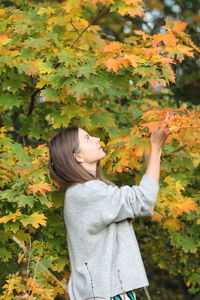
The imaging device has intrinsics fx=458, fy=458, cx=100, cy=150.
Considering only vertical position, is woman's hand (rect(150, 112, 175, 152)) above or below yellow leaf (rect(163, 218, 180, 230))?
above

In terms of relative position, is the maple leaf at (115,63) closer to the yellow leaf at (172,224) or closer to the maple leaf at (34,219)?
the maple leaf at (34,219)

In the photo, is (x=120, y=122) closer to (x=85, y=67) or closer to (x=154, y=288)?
(x=85, y=67)

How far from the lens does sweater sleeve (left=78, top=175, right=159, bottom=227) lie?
2.72 metres

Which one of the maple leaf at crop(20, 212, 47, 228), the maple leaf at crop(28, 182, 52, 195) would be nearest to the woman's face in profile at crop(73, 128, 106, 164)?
the maple leaf at crop(28, 182, 52, 195)

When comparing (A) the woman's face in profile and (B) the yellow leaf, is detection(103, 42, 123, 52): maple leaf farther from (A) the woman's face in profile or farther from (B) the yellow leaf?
(B) the yellow leaf

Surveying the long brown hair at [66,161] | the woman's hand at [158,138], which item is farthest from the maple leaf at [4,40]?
the woman's hand at [158,138]

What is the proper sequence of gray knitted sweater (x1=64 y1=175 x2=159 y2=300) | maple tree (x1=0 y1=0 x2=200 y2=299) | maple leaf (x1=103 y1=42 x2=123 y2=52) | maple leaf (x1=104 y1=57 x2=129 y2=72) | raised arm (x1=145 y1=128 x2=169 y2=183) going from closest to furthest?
gray knitted sweater (x1=64 y1=175 x2=159 y2=300) → raised arm (x1=145 y1=128 x2=169 y2=183) → maple tree (x1=0 y1=0 x2=200 y2=299) → maple leaf (x1=104 y1=57 x2=129 y2=72) → maple leaf (x1=103 y1=42 x2=123 y2=52)

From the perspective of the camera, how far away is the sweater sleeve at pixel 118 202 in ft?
8.91

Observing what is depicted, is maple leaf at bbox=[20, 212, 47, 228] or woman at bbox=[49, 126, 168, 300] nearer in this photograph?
woman at bbox=[49, 126, 168, 300]

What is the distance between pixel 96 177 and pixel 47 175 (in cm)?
63

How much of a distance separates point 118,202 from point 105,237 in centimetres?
25

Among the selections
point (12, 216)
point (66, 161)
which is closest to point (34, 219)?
point (12, 216)

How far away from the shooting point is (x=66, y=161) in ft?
9.82

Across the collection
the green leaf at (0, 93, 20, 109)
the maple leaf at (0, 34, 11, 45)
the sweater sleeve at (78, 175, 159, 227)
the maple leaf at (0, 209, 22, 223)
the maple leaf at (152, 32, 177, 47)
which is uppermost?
the maple leaf at (152, 32, 177, 47)
